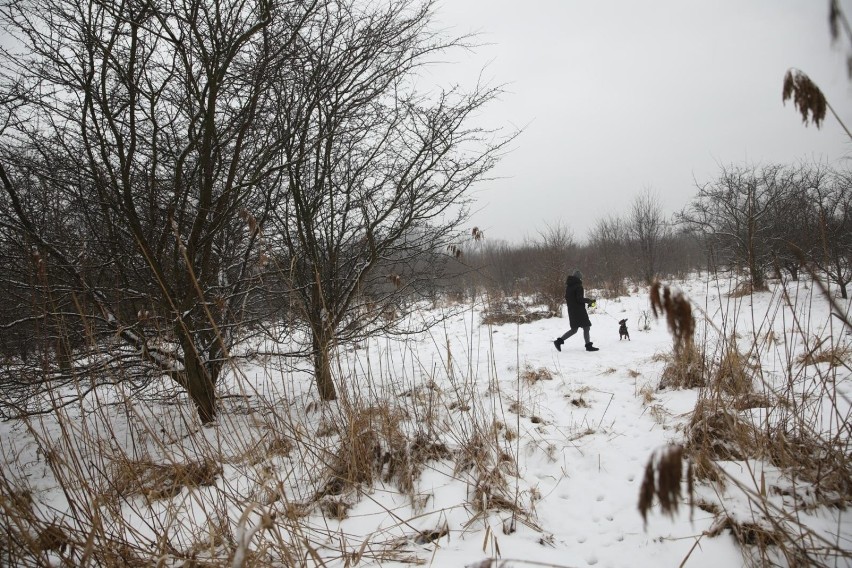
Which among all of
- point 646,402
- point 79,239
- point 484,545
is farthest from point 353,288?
point 646,402

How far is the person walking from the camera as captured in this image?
6371mm

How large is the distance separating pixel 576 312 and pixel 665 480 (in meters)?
6.28

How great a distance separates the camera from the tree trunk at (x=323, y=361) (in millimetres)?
2559

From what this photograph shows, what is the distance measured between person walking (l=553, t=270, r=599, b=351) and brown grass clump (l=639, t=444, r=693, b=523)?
5896 mm

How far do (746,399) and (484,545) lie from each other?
7.45 ft

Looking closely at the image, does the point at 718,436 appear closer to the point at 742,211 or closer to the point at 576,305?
the point at 576,305

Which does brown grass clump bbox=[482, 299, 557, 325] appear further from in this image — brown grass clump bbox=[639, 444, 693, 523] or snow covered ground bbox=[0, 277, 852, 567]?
brown grass clump bbox=[639, 444, 693, 523]

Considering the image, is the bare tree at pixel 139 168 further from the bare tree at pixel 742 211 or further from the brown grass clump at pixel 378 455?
the bare tree at pixel 742 211

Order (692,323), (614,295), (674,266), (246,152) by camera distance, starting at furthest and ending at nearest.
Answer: (674,266) < (614,295) < (246,152) < (692,323)

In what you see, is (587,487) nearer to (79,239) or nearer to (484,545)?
(484,545)

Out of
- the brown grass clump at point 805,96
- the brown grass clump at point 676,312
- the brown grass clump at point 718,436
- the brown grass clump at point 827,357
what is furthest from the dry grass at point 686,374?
the brown grass clump at point 676,312

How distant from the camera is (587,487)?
2188 millimetres

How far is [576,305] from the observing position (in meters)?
6.63

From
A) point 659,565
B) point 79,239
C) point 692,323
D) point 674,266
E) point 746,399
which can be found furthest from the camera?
point 674,266
